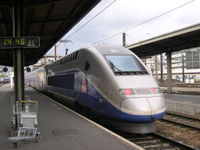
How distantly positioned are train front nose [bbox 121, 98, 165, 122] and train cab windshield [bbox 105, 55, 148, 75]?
127 cm

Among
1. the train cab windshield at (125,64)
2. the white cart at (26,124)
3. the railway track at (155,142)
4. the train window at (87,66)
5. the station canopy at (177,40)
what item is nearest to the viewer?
the white cart at (26,124)

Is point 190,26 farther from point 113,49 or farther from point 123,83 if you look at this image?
point 123,83

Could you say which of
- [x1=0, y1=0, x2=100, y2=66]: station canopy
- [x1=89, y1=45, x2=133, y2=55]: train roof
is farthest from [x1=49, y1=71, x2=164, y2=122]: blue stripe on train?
[x1=0, y1=0, x2=100, y2=66]: station canopy

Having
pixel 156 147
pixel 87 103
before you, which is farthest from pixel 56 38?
pixel 156 147

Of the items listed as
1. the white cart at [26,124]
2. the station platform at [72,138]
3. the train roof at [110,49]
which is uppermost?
the train roof at [110,49]

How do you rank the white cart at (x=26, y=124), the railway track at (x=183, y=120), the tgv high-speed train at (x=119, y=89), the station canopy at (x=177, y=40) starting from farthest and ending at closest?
the station canopy at (x=177, y=40)
the railway track at (x=183, y=120)
the tgv high-speed train at (x=119, y=89)
the white cart at (x=26, y=124)

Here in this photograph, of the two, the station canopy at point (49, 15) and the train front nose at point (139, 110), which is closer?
the train front nose at point (139, 110)

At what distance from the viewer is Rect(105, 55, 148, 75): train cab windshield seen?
8.46 metres

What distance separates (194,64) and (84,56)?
87819 mm

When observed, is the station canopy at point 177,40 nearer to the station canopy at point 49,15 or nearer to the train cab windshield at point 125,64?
the station canopy at point 49,15

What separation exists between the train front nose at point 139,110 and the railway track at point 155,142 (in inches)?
28.3

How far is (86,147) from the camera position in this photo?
5.91 m

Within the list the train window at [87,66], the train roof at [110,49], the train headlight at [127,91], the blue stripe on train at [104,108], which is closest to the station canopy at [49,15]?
the train roof at [110,49]

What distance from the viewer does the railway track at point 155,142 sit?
7.07 meters
